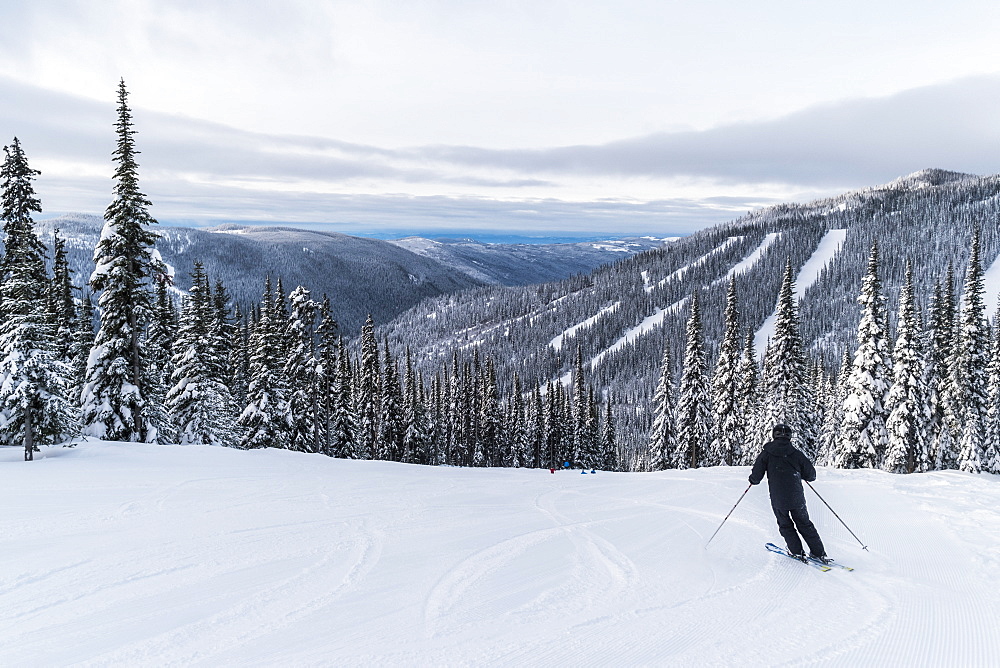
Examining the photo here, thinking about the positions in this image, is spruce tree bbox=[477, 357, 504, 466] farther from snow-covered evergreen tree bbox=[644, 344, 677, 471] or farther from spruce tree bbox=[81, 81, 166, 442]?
spruce tree bbox=[81, 81, 166, 442]

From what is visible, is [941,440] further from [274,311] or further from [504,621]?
[274,311]

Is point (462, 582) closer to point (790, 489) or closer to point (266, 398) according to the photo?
point (790, 489)

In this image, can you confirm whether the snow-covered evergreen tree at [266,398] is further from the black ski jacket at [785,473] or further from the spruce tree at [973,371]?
the spruce tree at [973,371]

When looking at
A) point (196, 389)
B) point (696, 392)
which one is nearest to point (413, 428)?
point (196, 389)

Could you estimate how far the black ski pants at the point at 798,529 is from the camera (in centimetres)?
769

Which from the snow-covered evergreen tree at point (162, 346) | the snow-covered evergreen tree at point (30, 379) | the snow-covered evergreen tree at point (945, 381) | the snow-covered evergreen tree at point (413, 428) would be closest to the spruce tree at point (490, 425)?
the snow-covered evergreen tree at point (413, 428)

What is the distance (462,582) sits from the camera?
6.59m

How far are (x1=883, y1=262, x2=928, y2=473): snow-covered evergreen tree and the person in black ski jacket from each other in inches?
1239

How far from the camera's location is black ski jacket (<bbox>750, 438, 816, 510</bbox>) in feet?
25.8

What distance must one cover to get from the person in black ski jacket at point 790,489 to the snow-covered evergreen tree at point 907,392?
31.5 meters

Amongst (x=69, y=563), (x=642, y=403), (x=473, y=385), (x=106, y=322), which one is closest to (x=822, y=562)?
(x=69, y=563)

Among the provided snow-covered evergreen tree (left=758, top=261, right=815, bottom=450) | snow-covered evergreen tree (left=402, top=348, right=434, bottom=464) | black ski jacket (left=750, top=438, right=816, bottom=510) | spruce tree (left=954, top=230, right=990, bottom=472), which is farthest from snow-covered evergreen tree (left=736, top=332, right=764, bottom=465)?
black ski jacket (left=750, top=438, right=816, bottom=510)

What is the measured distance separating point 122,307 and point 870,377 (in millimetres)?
42310

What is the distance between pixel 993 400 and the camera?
32.7m
